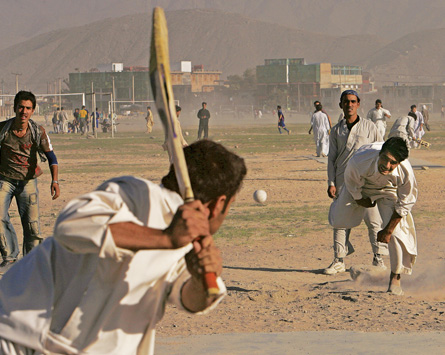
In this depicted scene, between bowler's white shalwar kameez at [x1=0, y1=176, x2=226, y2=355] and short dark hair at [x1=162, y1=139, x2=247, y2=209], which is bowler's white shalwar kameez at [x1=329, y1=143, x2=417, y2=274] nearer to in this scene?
short dark hair at [x1=162, y1=139, x2=247, y2=209]

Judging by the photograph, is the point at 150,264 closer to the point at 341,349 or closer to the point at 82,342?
the point at 82,342

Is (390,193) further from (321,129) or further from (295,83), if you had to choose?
(295,83)

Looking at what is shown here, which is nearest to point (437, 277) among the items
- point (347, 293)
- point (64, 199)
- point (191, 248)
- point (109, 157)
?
point (347, 293)

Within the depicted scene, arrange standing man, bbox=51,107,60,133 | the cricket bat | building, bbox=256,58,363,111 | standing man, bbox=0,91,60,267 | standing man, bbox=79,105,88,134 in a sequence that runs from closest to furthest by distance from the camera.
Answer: the cricket bat → standing man, bbox=0,91,60,267 → standing man, bbox=79,105,88,134 → standing man, bbox=51,107,60,133 → building, bbox=256,58,363,111

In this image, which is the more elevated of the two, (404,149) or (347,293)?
(404,149)

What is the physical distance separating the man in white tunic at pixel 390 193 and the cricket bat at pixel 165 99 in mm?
4188

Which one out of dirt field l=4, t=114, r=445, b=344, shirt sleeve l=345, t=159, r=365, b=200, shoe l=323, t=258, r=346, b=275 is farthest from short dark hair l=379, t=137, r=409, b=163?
shoe l=323, t=258, r=346, b=275

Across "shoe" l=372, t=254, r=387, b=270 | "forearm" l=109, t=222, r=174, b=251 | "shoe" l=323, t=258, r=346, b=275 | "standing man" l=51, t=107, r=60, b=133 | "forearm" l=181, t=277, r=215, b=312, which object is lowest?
"shoe" l=323, t=258, r=346, b=275

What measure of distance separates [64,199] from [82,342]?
1313 cm

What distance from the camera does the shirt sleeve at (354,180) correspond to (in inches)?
297

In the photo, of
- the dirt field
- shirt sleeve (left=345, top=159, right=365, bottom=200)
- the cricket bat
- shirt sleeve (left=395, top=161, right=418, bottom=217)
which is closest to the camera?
the cricket bat

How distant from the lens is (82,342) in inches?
113

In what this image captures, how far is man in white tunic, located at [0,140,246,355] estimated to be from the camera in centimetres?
277

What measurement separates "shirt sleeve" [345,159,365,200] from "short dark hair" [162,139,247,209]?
4.73 meters
